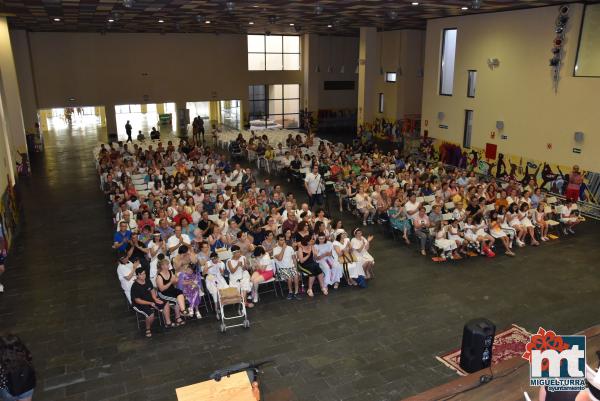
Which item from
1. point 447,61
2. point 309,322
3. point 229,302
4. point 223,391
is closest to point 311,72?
point 447,61

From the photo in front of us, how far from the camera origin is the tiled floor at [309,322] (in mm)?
6676

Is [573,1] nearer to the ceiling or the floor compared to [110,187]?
nearer to the ceiling

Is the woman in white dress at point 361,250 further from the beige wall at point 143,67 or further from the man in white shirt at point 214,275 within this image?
the beige wall at point 143,67

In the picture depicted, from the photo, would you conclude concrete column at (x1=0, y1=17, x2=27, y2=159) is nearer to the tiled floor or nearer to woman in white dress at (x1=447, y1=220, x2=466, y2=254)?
the tiled floor

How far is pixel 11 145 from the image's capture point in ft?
54.6

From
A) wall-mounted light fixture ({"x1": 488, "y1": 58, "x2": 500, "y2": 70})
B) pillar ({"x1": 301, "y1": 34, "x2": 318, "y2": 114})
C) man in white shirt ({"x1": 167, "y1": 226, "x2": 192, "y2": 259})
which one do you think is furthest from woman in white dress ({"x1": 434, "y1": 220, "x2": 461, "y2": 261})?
pillar ({"x1": 301, "y1": 34, "x2": 318, "y2": 114})

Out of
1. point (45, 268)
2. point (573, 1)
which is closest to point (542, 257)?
point (573, 1)

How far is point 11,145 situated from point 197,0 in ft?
28.1

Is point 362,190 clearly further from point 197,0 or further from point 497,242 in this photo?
point 197,0

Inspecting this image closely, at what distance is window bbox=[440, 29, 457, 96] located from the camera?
65.2 feet

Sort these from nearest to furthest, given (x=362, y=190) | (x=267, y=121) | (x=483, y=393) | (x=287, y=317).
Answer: (x=483, y=393) → (x=287, y=317) → (x=362, y=190) → (x=267, y=121)

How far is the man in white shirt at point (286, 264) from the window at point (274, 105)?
72.6 feet

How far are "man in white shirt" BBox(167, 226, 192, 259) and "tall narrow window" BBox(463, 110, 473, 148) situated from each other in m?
13.5

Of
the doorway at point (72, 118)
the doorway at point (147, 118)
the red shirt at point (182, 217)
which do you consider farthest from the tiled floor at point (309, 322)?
the doorway at point (72, 118)
